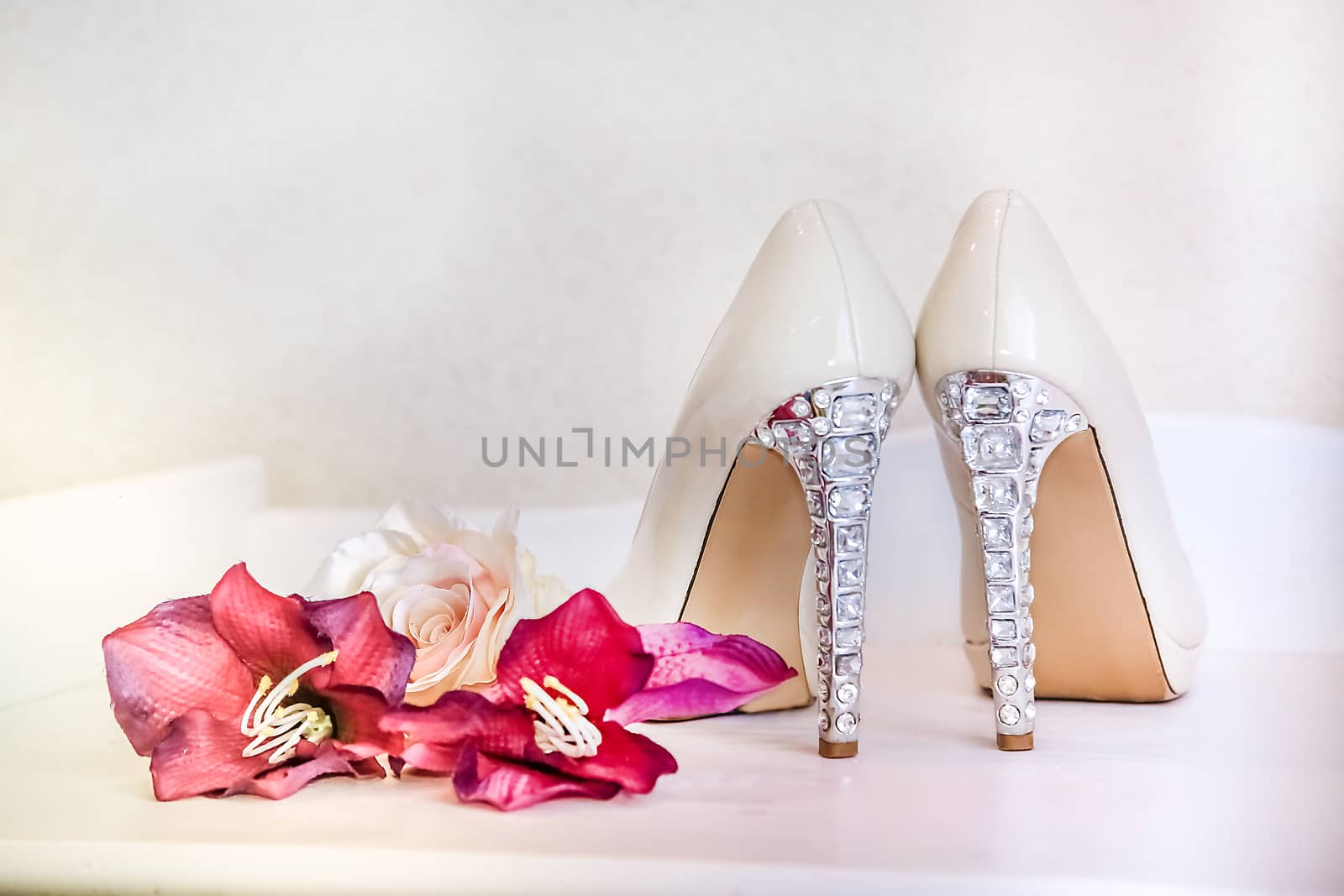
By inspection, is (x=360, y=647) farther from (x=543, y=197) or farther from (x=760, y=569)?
(x=543, y=197)

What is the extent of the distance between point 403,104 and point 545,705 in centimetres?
74

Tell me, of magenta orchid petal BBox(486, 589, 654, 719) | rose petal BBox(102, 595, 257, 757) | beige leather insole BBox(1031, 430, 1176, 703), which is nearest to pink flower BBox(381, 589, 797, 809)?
magenta orchid petal BBox(486, 589, 654, 719)

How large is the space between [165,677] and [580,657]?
23 cm

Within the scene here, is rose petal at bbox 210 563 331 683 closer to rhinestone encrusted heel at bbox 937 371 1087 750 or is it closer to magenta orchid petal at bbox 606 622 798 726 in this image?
magenta orchid petal at bbox 606 622 798 726

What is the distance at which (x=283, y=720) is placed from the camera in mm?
545

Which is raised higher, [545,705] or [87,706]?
[545,705]

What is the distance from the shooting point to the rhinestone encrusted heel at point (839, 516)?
608 millimetres

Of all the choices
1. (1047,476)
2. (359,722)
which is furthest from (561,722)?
(1047,476)

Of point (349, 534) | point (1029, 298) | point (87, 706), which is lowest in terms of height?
point (87, 706)

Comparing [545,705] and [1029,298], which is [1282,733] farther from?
[545,705]

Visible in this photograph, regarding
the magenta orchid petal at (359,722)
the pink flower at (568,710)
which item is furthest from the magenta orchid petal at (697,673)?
the magenta orchid petal at (359,722)

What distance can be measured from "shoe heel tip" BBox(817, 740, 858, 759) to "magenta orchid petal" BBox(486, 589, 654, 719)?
0.14 meters

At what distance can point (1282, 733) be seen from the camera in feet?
2.15

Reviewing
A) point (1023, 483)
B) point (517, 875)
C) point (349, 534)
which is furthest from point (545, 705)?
point (349, 534)
